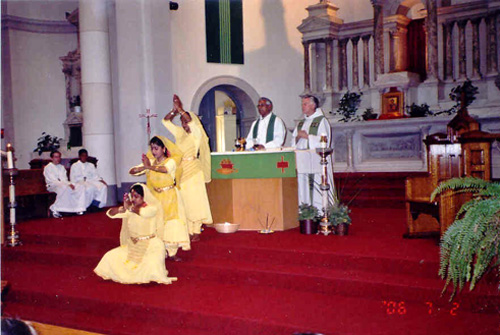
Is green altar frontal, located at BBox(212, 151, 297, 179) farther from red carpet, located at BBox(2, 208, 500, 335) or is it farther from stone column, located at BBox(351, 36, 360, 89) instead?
stone column, located at BBox(351, 36, 360, 89)

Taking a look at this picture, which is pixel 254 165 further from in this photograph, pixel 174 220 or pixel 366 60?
pixel 366 60

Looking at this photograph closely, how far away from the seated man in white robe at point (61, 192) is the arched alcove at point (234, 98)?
4418 mm

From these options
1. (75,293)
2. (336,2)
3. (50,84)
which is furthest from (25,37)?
(75,293)

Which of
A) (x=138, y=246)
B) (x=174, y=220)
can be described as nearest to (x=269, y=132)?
(x=174, y=220)

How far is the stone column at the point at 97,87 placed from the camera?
1163cm

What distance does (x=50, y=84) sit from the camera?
16.0 m

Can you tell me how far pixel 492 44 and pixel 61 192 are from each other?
870 centimetres

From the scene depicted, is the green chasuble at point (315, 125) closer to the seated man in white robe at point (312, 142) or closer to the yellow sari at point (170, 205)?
the seated man in white robe at point (312, 142)

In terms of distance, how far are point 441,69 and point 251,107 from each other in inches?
193

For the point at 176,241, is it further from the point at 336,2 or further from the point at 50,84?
the point at 50,84

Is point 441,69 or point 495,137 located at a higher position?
point 441,69

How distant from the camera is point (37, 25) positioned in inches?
616

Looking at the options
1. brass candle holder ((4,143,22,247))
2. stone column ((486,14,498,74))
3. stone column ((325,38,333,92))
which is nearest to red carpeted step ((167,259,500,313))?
brass candle holder ((4,143,22,247))

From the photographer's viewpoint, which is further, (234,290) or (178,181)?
(178,181)
